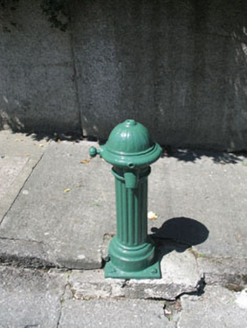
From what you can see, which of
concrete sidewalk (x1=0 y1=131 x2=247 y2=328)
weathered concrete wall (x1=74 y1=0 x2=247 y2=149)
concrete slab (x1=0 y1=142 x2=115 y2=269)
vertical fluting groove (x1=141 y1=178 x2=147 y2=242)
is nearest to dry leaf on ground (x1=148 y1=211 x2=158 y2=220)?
concrete sidewalk (x1=0 y1=131 x2=247 y2=328)

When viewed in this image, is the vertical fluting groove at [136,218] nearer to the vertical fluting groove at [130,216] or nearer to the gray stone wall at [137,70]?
the vertical fluting groove at [130,216]

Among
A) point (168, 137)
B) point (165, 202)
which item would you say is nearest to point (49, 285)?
point (165, 202)

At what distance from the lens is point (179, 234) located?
356 cm

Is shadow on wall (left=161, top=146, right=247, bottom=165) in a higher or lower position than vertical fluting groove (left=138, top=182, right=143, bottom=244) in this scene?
lower

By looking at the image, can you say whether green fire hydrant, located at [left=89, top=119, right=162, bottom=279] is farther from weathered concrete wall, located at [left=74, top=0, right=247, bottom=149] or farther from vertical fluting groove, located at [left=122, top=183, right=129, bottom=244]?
weathered concrete wall, located at [left=74, top=0, right=247, bottom=149]

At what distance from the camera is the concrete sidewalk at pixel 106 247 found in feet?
9.90

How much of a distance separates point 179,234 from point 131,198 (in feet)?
2.99

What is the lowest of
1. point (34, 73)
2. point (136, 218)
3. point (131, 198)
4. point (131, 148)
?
point (136, 218)

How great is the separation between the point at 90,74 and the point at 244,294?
3259mm

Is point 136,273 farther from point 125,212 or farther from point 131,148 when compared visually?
point 131,148

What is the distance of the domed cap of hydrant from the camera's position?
8.68ft

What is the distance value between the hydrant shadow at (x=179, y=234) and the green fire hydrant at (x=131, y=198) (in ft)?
0.73

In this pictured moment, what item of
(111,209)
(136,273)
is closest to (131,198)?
(136,273)

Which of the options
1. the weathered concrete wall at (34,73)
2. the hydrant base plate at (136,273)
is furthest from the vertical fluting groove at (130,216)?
the weathered concrete wall at (34,73)
